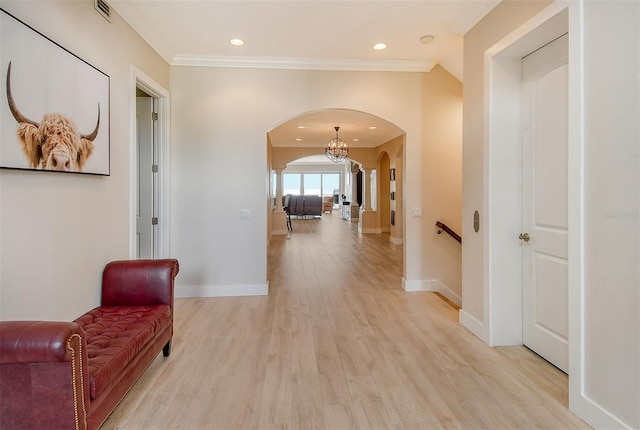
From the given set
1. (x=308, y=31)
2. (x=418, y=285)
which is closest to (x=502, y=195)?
(x=418, y=285)

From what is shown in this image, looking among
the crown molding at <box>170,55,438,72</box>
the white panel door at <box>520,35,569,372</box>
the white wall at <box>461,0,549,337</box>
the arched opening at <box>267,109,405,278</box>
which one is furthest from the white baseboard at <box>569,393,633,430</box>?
the arched opening at <box>267,109,405,278</box>

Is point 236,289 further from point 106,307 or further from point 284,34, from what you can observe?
point 284,34

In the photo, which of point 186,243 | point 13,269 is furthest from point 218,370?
point 186,243

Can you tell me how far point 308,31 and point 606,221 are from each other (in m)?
2.96

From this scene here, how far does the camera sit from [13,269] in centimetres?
184

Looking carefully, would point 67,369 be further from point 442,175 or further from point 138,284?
point 442,175

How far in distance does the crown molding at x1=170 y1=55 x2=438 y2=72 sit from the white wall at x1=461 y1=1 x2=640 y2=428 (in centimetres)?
247

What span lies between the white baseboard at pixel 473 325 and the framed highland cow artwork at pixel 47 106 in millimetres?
3314

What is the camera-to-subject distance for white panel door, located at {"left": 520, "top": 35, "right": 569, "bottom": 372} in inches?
95.0

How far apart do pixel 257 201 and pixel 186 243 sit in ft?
3.27

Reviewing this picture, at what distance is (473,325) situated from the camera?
123 inches

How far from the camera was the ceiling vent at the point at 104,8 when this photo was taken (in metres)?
2.57

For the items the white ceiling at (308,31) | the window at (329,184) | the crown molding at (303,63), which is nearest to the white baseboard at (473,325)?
the white ceiling at (308,31)

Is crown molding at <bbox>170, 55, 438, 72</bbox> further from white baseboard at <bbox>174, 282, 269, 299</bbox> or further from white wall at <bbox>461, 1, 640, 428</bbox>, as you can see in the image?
white baseboard at <bbox>174, 282, 269, 299</bbox>
